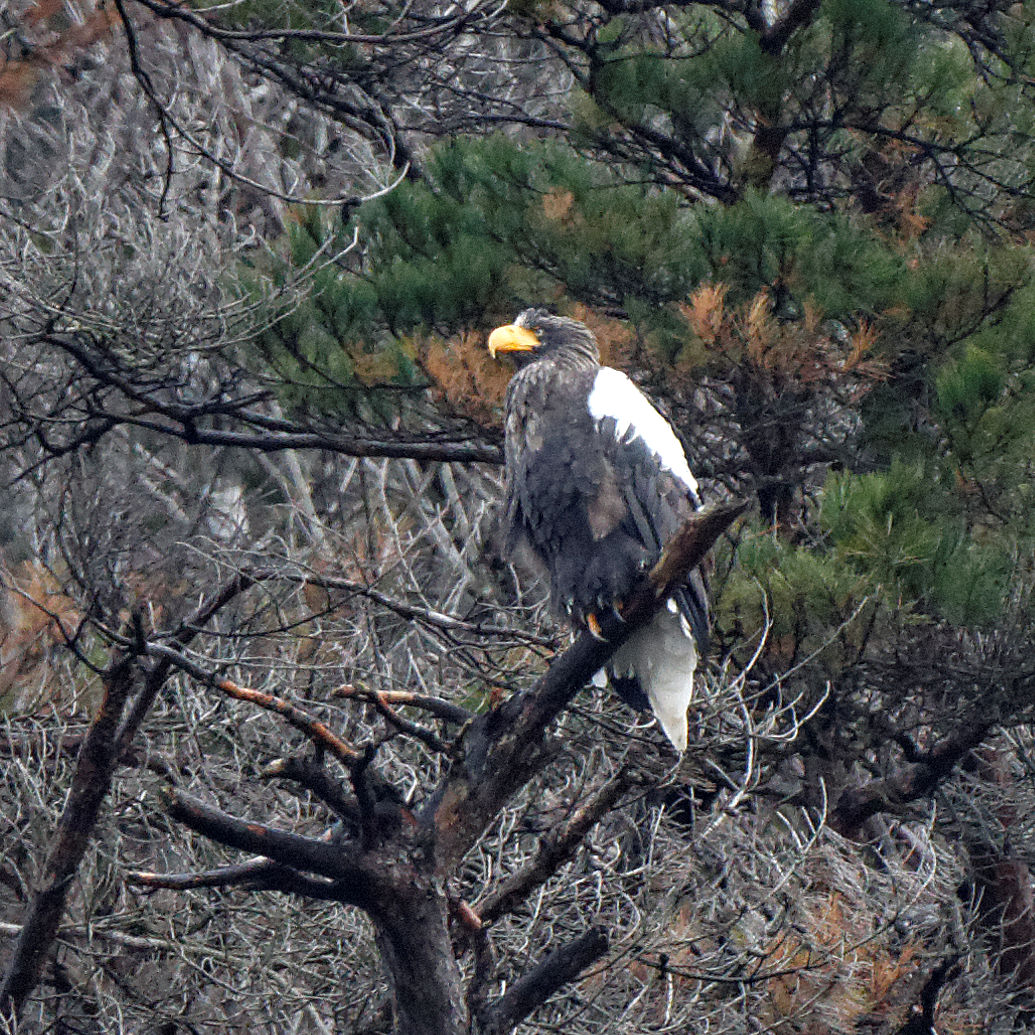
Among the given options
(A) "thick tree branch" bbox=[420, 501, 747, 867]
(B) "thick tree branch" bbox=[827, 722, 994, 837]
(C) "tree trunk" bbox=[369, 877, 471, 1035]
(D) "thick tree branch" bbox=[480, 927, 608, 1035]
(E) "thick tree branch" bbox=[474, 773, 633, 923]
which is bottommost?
(D) "thick tree branch" bbox=[480, 927, 608, 1035]

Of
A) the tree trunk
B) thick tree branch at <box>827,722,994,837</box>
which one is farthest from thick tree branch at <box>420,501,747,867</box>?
thick tree branch at <box>827,722,994,837</box>

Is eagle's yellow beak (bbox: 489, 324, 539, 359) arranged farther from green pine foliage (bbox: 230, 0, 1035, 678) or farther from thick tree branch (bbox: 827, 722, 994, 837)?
thick tree branch (bbox: 827, 722, 994, 837)

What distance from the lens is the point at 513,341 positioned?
4.47m

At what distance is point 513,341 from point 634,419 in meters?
0.55

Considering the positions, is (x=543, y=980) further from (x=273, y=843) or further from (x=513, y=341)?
(x=513, y=341)

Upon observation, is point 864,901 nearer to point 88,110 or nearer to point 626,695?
point 626,695

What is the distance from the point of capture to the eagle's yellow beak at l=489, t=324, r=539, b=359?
446cm

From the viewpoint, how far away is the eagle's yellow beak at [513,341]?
446 centimetres

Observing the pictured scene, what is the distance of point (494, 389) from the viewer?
16.5 ft

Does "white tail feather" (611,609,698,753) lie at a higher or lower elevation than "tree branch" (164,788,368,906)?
higher

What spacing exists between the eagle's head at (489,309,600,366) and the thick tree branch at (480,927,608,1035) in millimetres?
1925

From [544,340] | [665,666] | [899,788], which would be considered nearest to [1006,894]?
[899,788]

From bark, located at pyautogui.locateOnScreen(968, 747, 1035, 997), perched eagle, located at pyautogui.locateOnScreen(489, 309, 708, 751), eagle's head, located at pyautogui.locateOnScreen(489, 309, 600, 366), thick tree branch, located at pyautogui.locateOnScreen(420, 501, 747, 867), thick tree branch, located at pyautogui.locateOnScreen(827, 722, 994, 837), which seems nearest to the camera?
thick tree branch, located at pyautogui.locateOnScreen(420, 501, 747, 867)

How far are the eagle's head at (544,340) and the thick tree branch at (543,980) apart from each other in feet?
6.32
